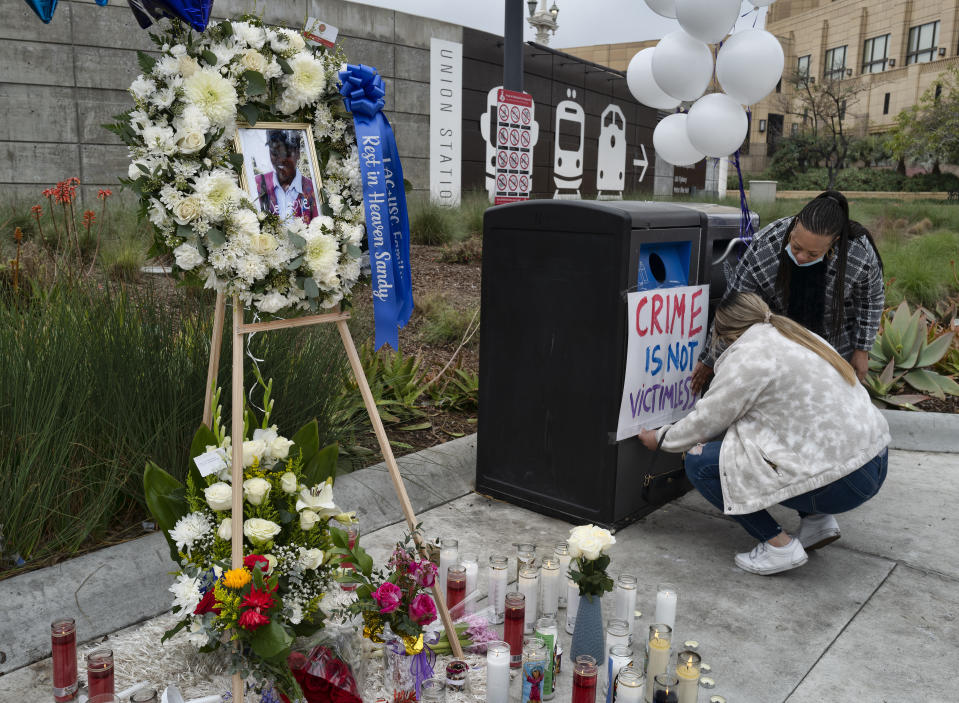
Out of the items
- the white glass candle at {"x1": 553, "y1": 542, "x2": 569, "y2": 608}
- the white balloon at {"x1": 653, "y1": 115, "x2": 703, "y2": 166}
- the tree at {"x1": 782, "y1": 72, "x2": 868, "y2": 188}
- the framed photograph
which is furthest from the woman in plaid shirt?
the tree at {"x1": 782, "y1": 72, "x2": 868, "y2": 188}

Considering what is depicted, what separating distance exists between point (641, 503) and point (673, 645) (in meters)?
1.20

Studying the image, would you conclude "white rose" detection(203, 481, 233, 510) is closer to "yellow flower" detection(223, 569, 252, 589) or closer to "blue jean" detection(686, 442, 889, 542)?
"yellow flower" detection(223, 569, 252, 589)

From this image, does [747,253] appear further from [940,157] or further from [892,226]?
[940,157]

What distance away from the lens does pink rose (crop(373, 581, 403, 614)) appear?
2.44 m

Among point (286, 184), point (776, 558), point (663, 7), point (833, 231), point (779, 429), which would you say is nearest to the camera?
point (286, 184)

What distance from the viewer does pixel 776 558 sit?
11.7 feet

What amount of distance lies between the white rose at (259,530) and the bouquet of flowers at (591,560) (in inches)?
41.0

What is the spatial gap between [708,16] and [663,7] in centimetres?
74

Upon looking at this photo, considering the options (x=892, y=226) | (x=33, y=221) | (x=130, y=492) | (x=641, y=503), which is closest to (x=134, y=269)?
(x=33, y=221)

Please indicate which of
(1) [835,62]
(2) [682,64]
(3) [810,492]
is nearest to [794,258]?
(3) [810,492]

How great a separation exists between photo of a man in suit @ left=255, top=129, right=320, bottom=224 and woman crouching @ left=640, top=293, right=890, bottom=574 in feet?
6.17

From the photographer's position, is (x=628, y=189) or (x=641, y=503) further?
(x=628, y=189)

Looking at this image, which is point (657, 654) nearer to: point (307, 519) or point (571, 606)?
point (571, 606)

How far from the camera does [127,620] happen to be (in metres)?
3.00
